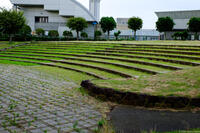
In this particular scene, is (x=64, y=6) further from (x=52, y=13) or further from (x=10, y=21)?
(x=10, y=21)

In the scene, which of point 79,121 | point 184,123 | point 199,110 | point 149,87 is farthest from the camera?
point 149,87

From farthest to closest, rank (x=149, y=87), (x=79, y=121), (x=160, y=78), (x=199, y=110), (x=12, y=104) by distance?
(x=160, y=78) → (x=149, y=87) → (x=12, y=104) → (x=199, y=110) → (x=79, y=121)

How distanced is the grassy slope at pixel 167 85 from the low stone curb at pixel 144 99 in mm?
172

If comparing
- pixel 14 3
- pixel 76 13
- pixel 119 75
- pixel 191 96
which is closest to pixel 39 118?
pixel 191 96

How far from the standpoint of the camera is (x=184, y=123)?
404 centimetres

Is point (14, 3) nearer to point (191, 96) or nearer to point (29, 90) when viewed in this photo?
point (29, 90)

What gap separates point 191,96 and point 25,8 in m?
57.7

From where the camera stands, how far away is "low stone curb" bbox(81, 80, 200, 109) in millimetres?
4996

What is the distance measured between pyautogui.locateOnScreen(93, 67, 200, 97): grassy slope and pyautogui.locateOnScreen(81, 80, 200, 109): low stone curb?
0.56 ft

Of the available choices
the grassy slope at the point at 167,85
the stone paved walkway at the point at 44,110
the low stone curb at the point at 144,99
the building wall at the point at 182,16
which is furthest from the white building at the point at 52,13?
the low stone curb at the point at 144,99

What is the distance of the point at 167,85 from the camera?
6121mm

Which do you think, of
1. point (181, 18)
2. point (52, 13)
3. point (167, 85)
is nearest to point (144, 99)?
point (167, 85)

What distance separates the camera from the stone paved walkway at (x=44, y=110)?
13.5ft

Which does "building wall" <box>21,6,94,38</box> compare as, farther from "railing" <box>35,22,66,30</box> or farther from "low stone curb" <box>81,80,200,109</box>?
"low stone curb" <box>81,80,200,109</box>
